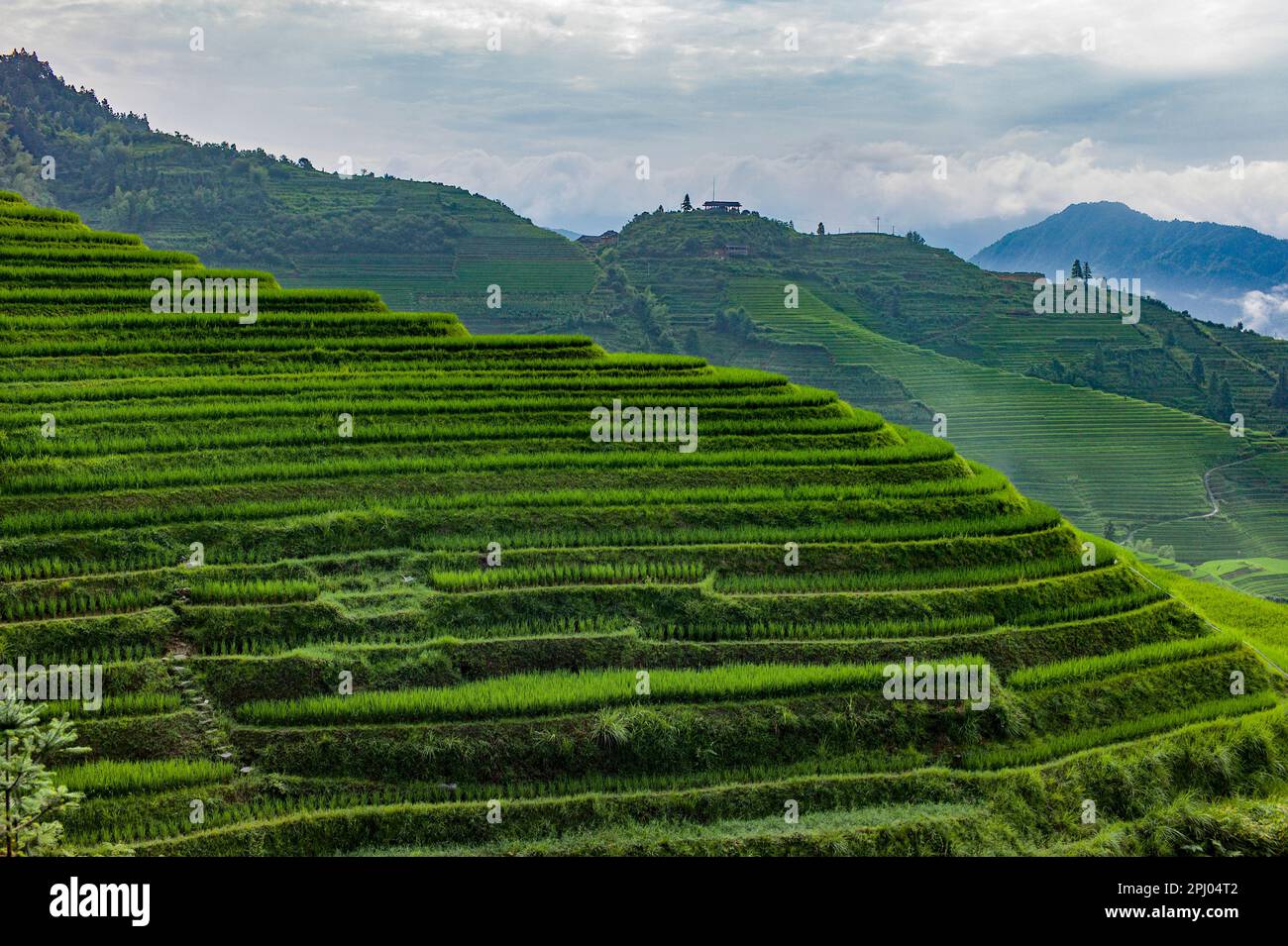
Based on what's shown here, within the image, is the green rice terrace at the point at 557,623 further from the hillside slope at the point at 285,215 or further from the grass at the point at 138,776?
the hillside slope at the point at 285,215

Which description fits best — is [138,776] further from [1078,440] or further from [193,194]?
[193,194]

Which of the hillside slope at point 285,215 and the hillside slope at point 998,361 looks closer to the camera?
the hillside slope at point 998,361

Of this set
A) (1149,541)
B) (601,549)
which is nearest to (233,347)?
(601,549)

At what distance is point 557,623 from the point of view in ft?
55.7

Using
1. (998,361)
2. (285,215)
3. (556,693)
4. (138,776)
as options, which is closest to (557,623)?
(556,693)

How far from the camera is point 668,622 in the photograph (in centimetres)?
1727

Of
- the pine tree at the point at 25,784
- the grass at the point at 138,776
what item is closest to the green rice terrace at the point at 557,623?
the grass at the point at 138,776

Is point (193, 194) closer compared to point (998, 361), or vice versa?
point (998, 361)

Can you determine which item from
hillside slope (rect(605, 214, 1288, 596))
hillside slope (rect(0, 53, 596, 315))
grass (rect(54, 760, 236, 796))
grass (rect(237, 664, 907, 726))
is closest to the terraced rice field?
hillside slope (rect(605, 214, 1288, 596))

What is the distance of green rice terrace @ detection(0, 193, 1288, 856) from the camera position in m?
14.3

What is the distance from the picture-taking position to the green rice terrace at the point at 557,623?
1426cm

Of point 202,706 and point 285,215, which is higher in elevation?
point 285,215
